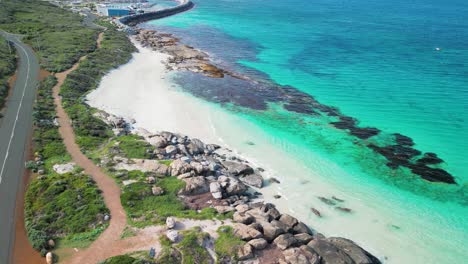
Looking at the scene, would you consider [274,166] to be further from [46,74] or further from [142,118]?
[46,74]

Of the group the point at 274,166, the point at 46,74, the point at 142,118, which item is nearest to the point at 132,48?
the point at 46,74

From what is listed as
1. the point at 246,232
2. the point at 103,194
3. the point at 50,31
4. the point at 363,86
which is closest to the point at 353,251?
the point at 246,232

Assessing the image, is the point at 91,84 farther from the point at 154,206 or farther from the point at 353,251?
the point at 353,251

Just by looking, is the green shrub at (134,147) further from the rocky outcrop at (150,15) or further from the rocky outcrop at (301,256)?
the rocky outcrop at (150,15)

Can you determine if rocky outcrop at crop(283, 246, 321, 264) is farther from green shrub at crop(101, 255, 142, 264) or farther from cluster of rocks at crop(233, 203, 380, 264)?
green shrub at crop(101, 255, 142, 264)

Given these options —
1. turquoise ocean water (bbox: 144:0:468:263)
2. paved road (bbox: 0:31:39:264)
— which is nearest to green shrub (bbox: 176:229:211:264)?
paved road (bbox: 0:31:39:264)

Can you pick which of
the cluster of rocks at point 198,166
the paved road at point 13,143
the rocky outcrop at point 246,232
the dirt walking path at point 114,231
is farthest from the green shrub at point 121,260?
the cluster of rocks at point 198,166
